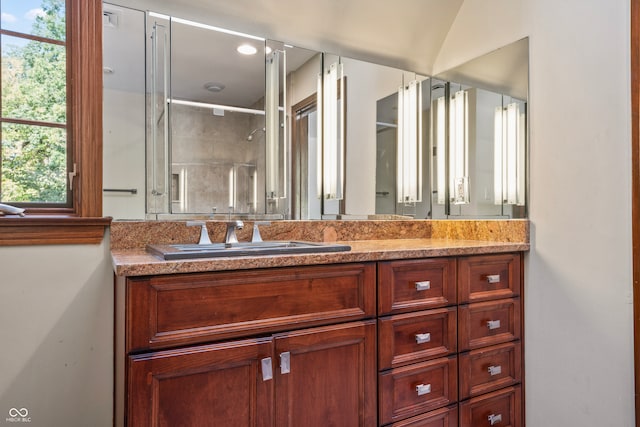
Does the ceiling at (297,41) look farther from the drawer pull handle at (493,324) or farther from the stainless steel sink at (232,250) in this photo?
the drawer pull handle at (493,324)

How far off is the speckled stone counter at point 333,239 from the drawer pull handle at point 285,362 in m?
0.27

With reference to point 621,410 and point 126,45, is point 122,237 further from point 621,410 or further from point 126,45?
point 621,410

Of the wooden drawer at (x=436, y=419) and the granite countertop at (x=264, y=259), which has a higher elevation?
the granite countertop at (x=264, y=259)

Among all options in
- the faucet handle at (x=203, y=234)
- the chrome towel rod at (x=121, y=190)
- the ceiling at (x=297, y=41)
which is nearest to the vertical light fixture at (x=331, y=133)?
the ceiling at (x=297, y=41)

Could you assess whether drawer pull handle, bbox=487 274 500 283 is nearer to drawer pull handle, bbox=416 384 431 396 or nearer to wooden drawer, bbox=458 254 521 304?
wooden drawer, bbox=458 254 521 304

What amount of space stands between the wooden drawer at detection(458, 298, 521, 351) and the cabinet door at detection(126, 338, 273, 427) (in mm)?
815

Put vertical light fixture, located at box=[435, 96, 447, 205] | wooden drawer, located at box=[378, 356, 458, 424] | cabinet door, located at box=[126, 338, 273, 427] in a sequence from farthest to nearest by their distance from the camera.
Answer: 1. vertical light fixture, located at box=[435, 96, 447, 205]
2. wooden drawer, located at box=[378, 356, 458, 424]
3. cabinet door, located at box=[126, 338, 273, 427]

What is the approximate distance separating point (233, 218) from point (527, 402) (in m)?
1.52

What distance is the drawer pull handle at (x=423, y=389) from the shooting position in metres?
1.42

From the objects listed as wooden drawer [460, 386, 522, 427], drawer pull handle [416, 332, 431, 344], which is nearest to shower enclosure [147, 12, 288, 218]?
drawer pull handle [416, 332, 431, 344]

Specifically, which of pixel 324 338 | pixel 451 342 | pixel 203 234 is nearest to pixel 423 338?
pixel 451 342

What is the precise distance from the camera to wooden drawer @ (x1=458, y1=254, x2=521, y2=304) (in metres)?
1.54

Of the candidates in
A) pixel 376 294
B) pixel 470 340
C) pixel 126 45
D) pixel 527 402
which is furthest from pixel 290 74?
pixel 527 402

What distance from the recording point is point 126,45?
1511mm
